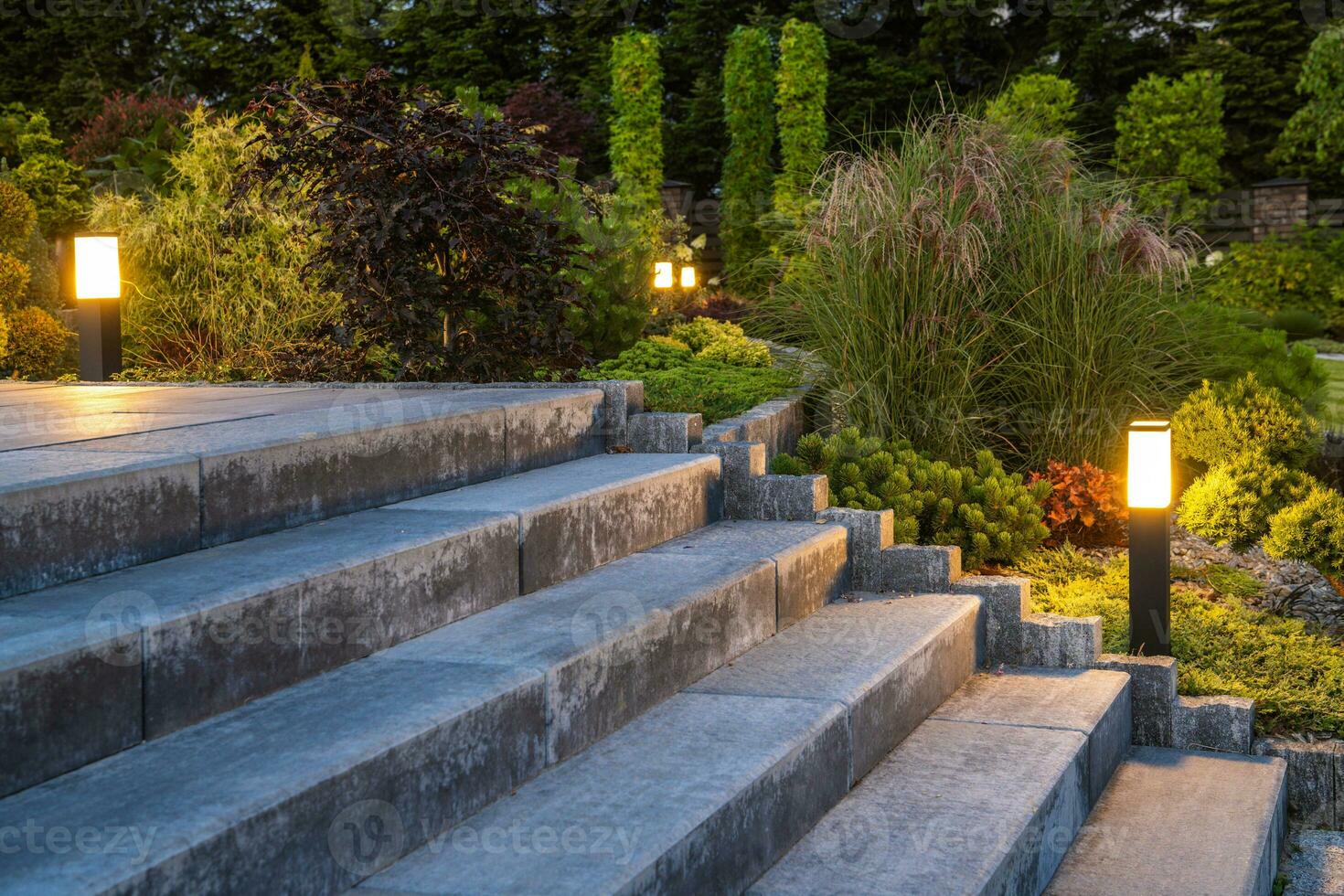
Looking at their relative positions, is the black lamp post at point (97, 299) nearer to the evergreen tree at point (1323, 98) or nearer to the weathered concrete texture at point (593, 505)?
the weathered concrete texture at point (593, 505)

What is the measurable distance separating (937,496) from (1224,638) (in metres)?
1.10

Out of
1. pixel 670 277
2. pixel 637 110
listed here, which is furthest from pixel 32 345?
pixel 637 110

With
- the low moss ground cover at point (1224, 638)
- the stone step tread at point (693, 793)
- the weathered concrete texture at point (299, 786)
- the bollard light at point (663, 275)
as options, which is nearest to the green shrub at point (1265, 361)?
the low moss ground cover at point (1224, 638)

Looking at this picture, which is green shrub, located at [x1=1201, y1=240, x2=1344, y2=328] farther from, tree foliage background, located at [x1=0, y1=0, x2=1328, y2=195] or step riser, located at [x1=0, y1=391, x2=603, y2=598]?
step riser, located at [x1=0, y1=391, x2=603, y2=598]

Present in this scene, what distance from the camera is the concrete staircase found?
1.91 metres

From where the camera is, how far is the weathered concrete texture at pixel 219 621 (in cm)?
192

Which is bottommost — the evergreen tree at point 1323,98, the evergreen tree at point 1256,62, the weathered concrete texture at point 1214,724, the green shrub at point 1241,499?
the weathered concrete texture at point 1214,724

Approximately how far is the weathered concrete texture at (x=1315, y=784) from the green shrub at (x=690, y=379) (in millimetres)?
2357

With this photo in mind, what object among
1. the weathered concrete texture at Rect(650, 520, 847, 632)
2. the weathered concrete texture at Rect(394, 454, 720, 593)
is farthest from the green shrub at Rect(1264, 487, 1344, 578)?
the weathered concrete texture at Rect(394, 454, 720, 593)

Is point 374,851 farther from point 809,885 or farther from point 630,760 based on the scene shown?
point 809,885

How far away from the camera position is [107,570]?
2461 millimetres

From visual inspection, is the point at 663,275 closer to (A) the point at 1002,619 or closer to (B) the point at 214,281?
(B) the point at 214,281

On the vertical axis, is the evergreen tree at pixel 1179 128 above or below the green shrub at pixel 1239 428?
above

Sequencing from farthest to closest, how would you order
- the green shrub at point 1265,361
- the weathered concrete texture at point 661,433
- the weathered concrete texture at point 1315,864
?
the green shrub at point 1265,361
the weathered concrete texture at point 661,433
the weathered concrete texture at point 1315,864
